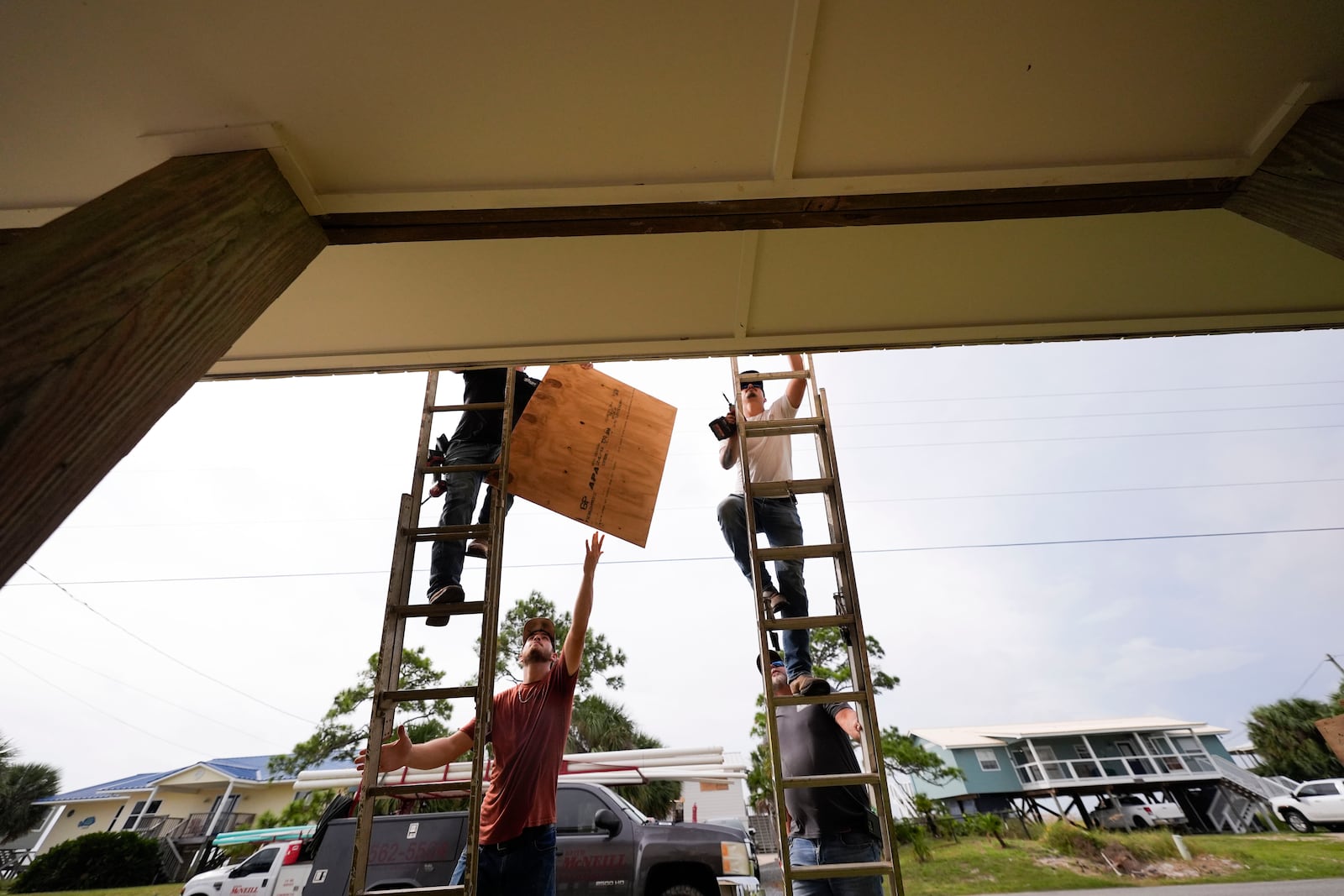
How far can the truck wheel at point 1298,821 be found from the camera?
21.2 meters

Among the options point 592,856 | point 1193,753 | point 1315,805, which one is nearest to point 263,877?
point 592,856

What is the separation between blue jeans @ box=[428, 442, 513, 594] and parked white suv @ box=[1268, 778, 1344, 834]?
3100cm

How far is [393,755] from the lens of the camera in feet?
9.94

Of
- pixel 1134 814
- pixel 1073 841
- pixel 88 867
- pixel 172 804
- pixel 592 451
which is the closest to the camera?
pixel 592 451

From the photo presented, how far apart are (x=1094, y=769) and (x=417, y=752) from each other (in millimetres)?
36547

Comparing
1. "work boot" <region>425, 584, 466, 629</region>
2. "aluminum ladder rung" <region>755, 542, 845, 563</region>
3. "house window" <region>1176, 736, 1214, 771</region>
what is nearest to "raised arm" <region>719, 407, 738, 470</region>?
"aluminum ladder rung" <region>755, 542, 845, 563</region>

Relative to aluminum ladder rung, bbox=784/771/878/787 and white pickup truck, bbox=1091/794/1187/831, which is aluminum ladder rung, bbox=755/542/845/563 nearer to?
aluminum ladder rung, bbox=784/771/878/787

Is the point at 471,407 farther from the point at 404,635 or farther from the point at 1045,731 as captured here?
the point at 1045,731

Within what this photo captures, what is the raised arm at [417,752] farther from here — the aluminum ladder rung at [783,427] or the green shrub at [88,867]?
the green shrub at [88,867]

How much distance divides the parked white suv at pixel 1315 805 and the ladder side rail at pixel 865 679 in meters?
29.0

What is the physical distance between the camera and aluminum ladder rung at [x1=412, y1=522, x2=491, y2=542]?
3398 millimetres

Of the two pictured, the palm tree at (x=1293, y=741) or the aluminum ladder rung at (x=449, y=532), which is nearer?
the aluminum ladder rung at (x=449, y=532)

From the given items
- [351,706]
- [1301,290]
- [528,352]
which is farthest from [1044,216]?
[351,706]

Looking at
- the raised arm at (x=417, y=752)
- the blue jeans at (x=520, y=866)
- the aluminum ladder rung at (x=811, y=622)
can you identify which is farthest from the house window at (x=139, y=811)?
the aluminum ladder rung at (x=811, y=622)
